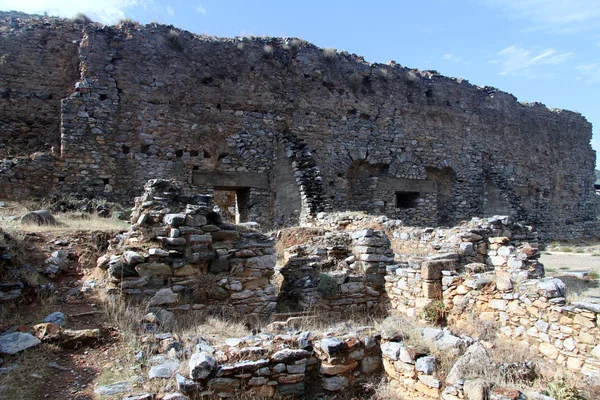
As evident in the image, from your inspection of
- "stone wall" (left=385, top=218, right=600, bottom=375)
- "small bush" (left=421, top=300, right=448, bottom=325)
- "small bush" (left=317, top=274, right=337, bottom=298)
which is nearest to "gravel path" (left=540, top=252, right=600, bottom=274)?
"stone wall" (left=385, top=218, right=600, bottom=375)

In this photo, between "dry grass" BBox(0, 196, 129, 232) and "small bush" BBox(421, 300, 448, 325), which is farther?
"dry grass" BBox(0, 196, 129, 232)

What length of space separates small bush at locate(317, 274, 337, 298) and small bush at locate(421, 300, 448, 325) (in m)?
1.59

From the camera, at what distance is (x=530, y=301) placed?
6.05m

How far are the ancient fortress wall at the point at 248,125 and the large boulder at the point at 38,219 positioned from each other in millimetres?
3386

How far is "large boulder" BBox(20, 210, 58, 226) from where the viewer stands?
8680 mm

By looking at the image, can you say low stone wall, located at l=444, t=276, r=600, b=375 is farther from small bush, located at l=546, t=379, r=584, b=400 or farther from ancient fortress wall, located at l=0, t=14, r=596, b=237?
ancient fortress wall, located at l=0, t=14, r=596, b=237

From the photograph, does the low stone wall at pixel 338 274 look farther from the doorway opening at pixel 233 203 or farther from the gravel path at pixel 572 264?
the gravel path at pixel 572 264

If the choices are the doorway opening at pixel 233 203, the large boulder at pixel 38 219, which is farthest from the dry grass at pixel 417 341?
the doorway opening at pixel 233 203

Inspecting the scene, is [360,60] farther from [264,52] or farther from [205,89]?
[205,89]

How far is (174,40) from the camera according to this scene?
46.2 feet

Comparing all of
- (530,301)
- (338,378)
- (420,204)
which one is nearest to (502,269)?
(530,301)

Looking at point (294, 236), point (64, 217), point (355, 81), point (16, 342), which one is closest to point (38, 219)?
point (64, 217)

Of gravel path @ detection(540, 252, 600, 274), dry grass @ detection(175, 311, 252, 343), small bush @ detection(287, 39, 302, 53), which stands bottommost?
gravel path @ detection(540, 252, 600, 274)

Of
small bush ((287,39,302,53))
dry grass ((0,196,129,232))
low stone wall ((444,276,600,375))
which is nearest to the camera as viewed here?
low stone wall ((444,276,600,375))
